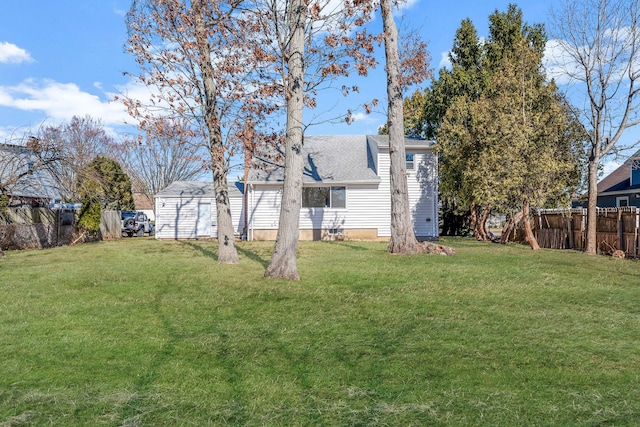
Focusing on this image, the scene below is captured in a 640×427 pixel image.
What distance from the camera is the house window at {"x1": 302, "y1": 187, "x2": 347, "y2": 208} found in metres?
22.0

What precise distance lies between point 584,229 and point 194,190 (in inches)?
768

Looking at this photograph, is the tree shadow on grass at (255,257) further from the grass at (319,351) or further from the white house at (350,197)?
the white house at (350,197)

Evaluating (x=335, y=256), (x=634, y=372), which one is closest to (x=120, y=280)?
(x=335, y=256)

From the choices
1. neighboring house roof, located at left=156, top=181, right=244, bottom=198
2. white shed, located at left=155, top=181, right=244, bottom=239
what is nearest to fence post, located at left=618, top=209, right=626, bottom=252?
neighboring house roof, located at left=156, top=181, right=244, bottom=198

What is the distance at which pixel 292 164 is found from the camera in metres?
9.80

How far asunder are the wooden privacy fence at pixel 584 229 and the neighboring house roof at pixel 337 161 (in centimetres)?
651

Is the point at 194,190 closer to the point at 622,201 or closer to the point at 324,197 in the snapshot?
the point at 324,197

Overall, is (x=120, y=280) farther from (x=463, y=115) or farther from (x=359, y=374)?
(x=463, y=115)

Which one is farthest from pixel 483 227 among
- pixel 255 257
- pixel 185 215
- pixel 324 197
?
pixel 185 215

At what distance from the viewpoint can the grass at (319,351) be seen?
11.5 feet

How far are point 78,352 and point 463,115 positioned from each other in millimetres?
21207

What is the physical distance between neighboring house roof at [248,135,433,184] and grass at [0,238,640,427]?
1246 cm

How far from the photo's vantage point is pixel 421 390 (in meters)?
3.89

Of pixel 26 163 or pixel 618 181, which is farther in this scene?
pixel 618 181
